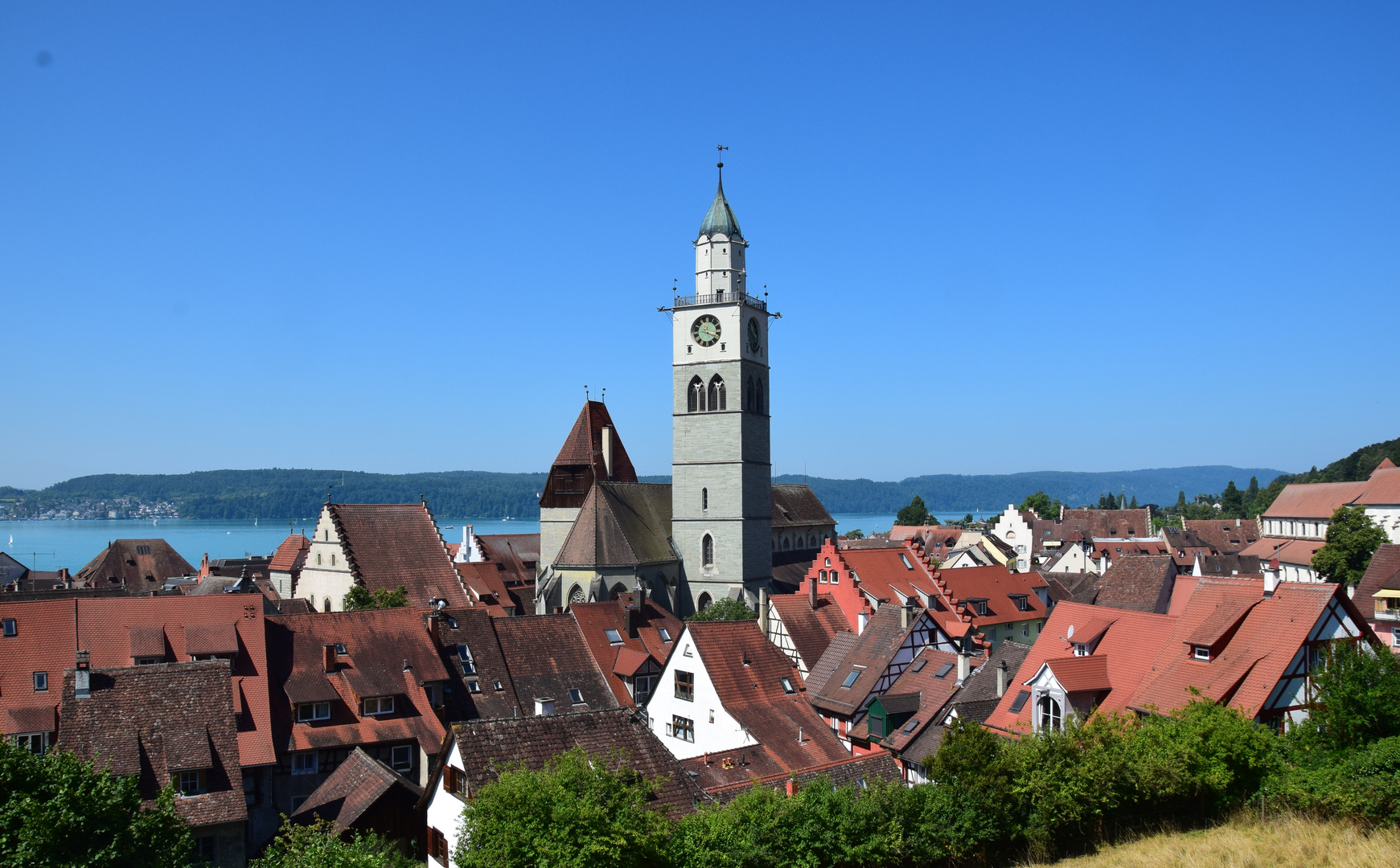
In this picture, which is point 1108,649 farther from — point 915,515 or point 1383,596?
point 915,515

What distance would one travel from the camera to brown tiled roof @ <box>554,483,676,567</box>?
57.2 m

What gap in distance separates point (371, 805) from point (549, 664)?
11.1 metres

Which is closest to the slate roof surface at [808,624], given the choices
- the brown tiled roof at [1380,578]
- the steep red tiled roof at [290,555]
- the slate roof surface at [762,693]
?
the slate roof surface at [762,693]

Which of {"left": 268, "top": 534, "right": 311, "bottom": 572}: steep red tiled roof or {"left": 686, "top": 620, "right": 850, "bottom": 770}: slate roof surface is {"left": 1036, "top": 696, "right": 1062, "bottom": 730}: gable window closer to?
{"left": 686, "top": 620, "right": 850, "bottom": 770}: slate roof surface

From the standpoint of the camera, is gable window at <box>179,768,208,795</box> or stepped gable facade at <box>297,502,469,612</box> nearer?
gable window at <box>179,768,208,795</box>

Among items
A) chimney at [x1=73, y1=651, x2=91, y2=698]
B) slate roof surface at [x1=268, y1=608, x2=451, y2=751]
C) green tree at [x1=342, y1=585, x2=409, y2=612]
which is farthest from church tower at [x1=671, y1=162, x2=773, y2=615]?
chimney at [x1=73, y1=651, x2=91, y2=698]

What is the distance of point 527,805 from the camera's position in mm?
16609

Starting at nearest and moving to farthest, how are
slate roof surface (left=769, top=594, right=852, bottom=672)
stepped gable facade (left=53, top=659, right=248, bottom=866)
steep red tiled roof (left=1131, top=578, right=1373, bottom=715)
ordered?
steep red tiled roof (left=1131, top=578, right=1373, bottom=715) < stepped gable facade (left=53, top=659, right=248, bottom=866) < slate roof surface (left=769, top=594, right=852, bottom=672)

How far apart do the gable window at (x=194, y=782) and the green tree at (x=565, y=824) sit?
11957 millimetres

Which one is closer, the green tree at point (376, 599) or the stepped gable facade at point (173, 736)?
the stepped gable facade at point (173, 736)

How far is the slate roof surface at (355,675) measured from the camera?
3022 cm

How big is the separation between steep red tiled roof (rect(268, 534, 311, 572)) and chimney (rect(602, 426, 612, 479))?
1955cm

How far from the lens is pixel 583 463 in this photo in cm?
6912

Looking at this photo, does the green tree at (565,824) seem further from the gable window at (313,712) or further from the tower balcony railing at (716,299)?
the tower balcony railing at (716,299)
